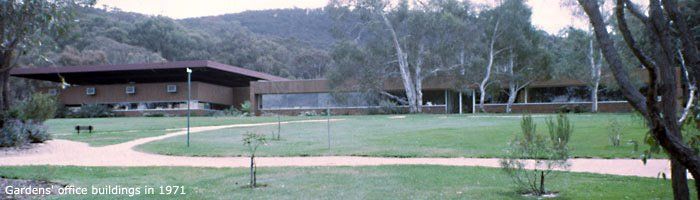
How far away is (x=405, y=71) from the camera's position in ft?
146

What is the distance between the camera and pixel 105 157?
52.1 feet

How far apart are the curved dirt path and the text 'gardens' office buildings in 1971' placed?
87.7 feet

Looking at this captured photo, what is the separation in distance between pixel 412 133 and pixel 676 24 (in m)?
17.5

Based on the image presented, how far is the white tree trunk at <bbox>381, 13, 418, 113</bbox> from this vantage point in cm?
4400

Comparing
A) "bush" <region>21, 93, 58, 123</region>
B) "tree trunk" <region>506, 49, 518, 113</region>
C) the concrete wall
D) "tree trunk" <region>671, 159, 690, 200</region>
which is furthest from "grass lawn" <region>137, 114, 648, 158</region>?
the concrete wall

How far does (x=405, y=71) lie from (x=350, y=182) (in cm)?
3514

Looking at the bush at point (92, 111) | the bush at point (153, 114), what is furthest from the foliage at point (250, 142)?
the bush at point (92, 111)

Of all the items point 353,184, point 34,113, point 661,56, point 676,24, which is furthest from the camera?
point 34,113

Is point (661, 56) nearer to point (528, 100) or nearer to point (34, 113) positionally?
point (34, 113)

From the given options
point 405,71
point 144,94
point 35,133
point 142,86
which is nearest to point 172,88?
point 144,94

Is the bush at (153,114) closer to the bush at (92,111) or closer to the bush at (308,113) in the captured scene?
the bush at (92,111)

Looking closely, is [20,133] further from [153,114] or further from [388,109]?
[153,114]

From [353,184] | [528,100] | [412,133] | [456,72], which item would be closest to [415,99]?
[456,72]

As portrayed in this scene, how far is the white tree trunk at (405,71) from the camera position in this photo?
44.0 meters
